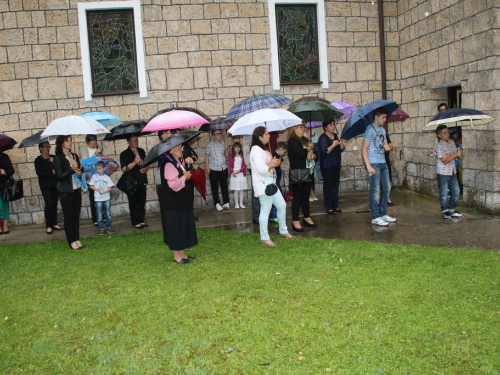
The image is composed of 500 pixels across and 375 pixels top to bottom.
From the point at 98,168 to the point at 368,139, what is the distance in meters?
4.68

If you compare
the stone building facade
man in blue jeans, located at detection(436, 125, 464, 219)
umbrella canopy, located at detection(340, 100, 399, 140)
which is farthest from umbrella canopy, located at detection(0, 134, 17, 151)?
man in blue jeans, located at detection(436, 125, 464, 219)

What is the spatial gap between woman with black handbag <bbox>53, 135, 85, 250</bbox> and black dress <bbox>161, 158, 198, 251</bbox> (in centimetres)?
200

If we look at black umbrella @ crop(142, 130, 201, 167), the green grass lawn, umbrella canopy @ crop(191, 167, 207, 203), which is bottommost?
the green grass lawn

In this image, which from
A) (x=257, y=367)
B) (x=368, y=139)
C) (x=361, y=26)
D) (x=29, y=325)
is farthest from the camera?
(x=361, y=26)

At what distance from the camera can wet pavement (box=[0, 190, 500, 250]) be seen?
740cm

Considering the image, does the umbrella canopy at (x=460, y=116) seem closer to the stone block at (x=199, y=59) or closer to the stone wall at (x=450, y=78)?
the stone wall at (x=450, y=78)

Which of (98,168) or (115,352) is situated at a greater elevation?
(98,168)

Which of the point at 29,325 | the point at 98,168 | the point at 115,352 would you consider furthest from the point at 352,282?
the point at 98,168

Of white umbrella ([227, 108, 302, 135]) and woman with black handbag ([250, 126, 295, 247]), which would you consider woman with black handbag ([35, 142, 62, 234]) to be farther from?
woman with black handbag ([250, 126, 295, 247])

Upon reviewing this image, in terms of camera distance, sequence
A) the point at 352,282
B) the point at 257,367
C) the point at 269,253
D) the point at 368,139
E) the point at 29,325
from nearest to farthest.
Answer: the point at 257,367
the point at 29,325
the point at 352,282
the point at 269,253
the point at 368,139

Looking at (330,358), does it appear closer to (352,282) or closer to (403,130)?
(352,282)

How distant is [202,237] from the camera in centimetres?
833

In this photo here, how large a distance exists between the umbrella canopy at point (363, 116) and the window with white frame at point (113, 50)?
4857mm

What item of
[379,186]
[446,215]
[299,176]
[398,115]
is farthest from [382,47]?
[299,176]
